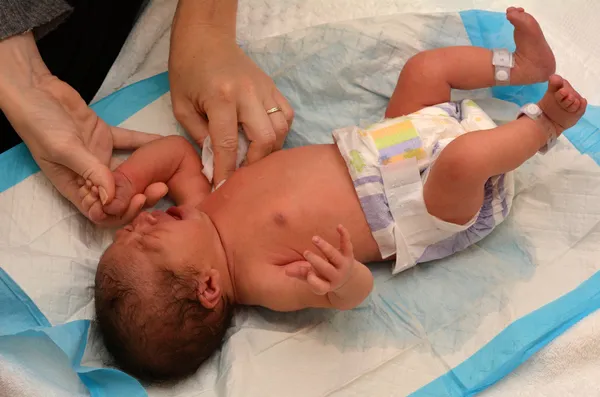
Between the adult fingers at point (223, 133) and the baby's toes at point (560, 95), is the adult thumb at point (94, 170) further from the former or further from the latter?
the baby's toes at point (560, 95)

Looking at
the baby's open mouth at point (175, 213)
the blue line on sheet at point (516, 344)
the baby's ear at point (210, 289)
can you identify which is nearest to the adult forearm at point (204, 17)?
the baby's open mouth at point (175, 213)

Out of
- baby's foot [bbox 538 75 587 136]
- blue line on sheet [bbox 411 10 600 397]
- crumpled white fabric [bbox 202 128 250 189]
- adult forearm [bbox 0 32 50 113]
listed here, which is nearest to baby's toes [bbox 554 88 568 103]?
baby's foot [bbox 538 75 587 136]

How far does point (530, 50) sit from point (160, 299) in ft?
2.76

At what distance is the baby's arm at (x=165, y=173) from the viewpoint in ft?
3.92

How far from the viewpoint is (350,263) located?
93 centimetres

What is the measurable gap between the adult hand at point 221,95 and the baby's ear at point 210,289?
213 millimetres

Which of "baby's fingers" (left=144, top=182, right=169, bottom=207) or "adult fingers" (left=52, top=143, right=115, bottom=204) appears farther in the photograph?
Answer: "baby's fingers" (left=144, top=182, right=169, bottom=207)

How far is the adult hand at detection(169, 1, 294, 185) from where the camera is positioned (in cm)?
117

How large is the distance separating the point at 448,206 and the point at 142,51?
0.84 m

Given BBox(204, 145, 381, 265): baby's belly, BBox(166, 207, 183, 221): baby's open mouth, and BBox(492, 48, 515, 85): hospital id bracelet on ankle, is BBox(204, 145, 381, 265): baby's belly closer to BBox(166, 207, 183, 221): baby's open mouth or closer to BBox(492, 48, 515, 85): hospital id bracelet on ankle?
BBox(166, 207, 183, 221): baby's open mouth

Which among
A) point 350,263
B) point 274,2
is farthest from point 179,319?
point 274,2

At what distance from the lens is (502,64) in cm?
120

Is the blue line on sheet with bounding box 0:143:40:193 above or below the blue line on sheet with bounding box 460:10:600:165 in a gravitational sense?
below

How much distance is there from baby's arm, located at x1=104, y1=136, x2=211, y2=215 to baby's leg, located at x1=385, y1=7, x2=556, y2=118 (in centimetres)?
45
